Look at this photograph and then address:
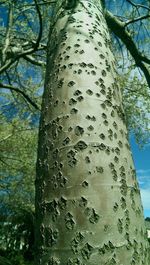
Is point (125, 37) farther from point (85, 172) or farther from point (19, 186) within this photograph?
point (19, 186)

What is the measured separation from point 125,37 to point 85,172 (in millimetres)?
4762

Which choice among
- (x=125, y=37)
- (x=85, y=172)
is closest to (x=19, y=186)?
(x=125, y=37)

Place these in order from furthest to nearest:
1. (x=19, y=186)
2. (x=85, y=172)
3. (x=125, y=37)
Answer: (x=19, y=186), (x=125, y=37), (x=85, y=172)

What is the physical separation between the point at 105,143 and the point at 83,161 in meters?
0.19

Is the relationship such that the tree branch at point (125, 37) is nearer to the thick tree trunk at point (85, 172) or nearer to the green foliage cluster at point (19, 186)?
the thick tree trunk at point (85, 172)

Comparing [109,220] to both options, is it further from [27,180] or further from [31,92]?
[27,180]

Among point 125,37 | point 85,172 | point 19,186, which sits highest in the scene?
point 19,186

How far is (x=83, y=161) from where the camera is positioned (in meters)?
→ 2.12

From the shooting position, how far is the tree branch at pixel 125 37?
5266mm

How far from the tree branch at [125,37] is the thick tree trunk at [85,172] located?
2.44 m

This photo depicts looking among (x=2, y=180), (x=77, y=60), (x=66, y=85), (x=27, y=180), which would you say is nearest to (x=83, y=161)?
(x=66, y=85)

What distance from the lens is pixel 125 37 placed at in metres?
6.38

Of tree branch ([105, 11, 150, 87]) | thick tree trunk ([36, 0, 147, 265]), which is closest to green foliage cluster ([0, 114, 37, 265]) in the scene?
tree branch ([105, 11, 150, 87])

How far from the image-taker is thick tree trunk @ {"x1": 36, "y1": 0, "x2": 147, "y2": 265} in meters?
1.91
